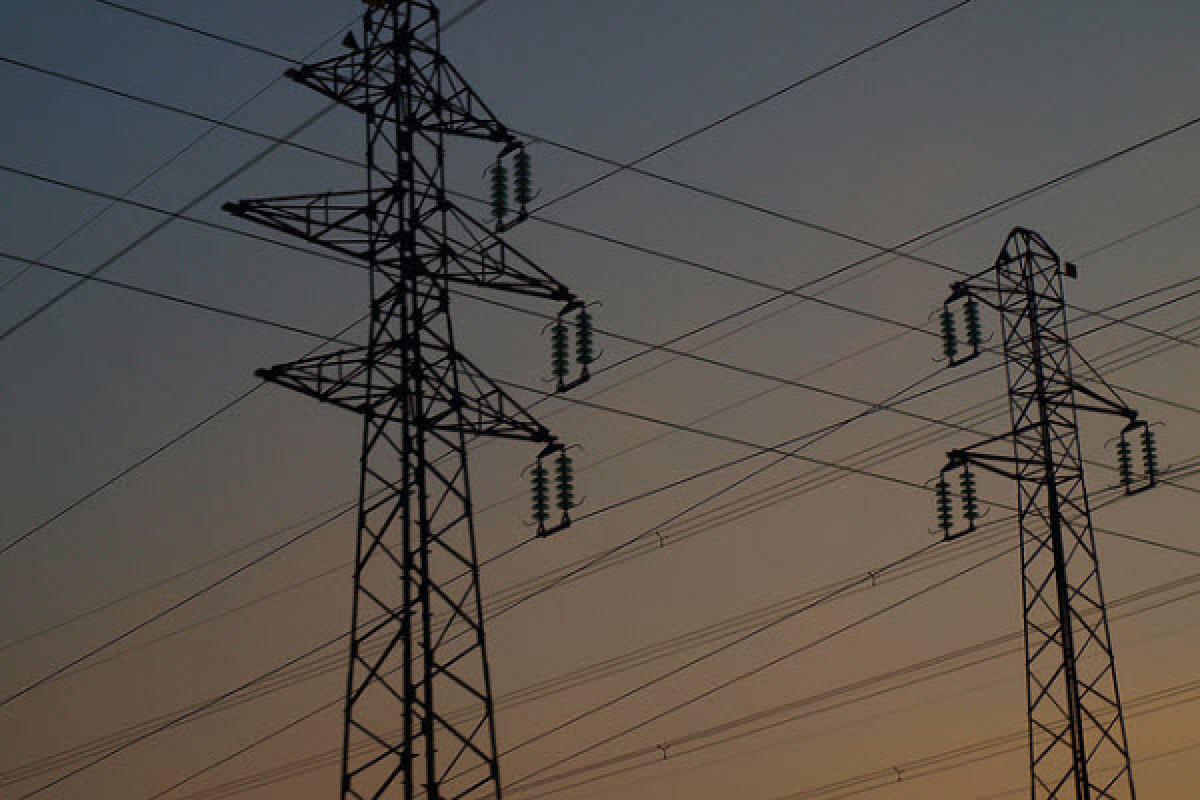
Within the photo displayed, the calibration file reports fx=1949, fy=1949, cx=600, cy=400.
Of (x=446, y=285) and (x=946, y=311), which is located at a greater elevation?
(x=946, y=311)

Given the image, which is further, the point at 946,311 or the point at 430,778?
the point at 946,311

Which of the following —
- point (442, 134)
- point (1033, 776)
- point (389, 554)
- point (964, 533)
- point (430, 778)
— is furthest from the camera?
point (964, 533)

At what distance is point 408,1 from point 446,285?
555 cm

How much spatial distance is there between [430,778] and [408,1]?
13.5m

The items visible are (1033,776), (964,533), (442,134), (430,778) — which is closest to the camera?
(430,778)

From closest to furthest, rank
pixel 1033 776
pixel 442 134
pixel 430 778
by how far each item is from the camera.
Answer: pixel 430 778 < pixel 442 134 < pixel 1033 776

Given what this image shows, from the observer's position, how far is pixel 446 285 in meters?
31.3

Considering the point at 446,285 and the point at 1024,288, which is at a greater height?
the point at 1024,288

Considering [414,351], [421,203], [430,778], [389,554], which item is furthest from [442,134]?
[430,778]

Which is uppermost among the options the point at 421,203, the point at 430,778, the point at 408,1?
the point at 408,1

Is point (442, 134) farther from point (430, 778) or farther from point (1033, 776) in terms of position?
point (1033, 776)

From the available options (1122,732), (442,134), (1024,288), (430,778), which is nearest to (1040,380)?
(1024,288)

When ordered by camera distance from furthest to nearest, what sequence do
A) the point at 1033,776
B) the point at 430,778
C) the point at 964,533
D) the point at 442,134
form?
the point at 964,533
the point at 1033,776
the point at 442,134
the point at 430,778

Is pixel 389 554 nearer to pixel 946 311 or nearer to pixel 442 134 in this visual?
pixel 442 134
